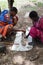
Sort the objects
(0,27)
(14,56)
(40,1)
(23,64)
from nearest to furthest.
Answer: (23,64)
(14,56)
(0,27)
(40,1)

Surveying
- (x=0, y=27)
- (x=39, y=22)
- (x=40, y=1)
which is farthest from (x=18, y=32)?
(x=40, y=1)

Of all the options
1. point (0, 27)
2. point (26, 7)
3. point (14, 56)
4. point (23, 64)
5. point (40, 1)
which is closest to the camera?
point (23, 64)

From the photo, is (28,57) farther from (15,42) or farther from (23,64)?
(15,42)

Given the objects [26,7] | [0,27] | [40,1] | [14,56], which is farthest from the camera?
[40,1]

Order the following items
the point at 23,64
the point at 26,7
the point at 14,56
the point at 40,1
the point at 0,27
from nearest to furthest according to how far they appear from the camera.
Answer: the point at 23,64 → the point at 14,56 → the point at 0,27 → the point at 26,7 → the point at 40,1

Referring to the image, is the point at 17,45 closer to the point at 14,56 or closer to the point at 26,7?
the point at 14,56

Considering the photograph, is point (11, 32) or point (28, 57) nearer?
point (28, 57)

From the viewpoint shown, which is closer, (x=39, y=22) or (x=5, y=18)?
(x=39, y=22)

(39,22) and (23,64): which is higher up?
(39,22)

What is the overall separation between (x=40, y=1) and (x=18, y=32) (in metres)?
3.78

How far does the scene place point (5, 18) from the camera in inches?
201

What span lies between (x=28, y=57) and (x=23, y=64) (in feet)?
0.92

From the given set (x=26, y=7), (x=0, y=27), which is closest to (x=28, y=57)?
(x=0, y=27)

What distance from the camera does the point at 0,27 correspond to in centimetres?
503
